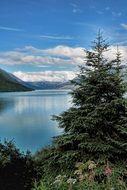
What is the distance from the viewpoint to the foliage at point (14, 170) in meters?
11.5

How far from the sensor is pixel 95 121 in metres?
13.7

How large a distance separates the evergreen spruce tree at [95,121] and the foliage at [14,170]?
4.43 feet

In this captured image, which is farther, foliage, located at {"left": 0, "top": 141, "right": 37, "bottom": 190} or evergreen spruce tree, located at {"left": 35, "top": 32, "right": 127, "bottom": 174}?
evergreen spruce tree, located at {"left": 35, "top": 32, "right": 127, "bottom": 174}

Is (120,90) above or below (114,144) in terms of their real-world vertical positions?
above

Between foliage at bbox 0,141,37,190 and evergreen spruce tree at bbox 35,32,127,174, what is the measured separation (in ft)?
4.43

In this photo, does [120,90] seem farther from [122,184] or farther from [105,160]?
[122,184]

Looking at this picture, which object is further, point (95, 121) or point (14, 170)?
point (95, 121)

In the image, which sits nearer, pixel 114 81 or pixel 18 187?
pixel 18 187

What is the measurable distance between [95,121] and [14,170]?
3505 mm

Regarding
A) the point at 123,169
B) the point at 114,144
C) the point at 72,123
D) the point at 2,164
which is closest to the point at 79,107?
the point at 72,123

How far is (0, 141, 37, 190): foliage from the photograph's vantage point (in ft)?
37.6

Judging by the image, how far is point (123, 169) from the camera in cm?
1308

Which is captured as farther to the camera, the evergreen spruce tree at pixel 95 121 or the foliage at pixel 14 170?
the evergreen spruce tree at pixel 95 121

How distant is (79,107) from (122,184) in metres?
5.65
